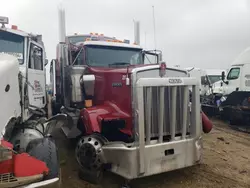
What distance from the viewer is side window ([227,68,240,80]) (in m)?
10.9

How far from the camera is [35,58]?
5.24 m

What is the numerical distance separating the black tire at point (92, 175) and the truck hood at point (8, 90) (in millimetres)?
1354

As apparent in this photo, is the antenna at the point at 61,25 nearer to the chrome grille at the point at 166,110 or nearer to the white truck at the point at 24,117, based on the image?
the white truck at the point at 24,117

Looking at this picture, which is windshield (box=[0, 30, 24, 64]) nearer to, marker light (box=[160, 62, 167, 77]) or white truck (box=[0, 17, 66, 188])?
white truck (box=[0, 17, 66, 188])

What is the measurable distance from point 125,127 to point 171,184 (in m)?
1.22

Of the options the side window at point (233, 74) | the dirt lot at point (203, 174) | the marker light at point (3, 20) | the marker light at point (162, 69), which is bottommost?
the dirt lot at point (203, 174)

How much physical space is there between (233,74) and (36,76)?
854cm

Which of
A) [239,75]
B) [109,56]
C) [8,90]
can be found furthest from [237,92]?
[8,90]

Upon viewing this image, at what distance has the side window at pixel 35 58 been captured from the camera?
498 cm

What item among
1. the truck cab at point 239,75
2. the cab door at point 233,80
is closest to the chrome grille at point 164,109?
the truck cab at point 239,75

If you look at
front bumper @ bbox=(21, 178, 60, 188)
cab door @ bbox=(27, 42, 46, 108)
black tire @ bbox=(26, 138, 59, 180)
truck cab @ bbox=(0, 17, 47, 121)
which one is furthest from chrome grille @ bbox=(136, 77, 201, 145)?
cab door @ bbox=(27, 42, 46, 108)

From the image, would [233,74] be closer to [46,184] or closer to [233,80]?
[233,80]

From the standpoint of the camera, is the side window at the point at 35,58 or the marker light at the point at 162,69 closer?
the marker light at the point at 162,69

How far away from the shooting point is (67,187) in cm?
424
